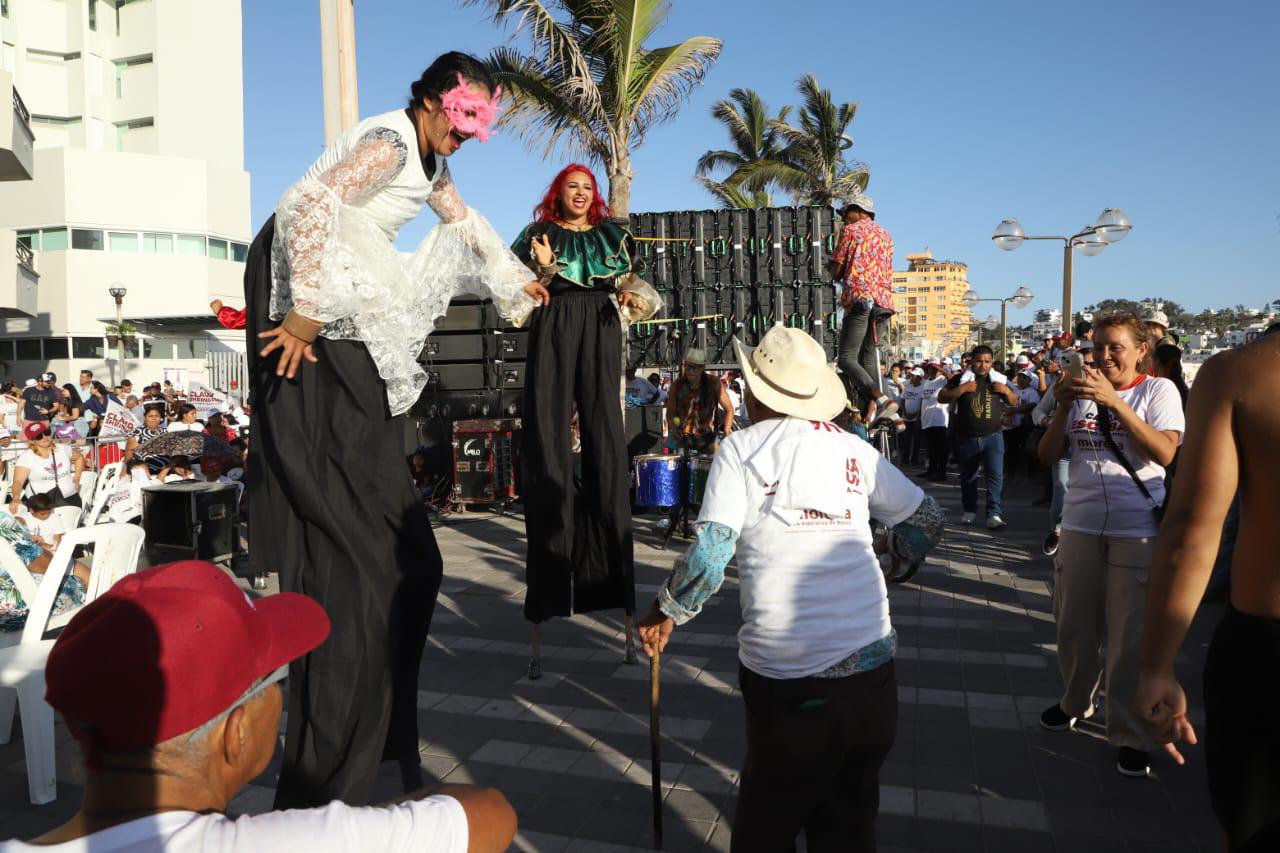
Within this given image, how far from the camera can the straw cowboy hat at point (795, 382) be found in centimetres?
252

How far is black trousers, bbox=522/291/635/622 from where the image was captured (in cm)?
433

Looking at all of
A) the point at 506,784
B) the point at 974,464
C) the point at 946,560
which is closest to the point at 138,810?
the point at 506,784

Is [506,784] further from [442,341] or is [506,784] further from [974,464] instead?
[442,341]

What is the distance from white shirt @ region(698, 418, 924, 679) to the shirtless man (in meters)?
0.70

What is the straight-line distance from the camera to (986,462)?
9.68 m

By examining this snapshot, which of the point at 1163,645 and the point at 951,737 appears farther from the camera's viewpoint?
the point at 951,737

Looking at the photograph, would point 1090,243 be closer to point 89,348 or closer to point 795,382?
point 795,382

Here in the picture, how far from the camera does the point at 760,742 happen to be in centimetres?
235

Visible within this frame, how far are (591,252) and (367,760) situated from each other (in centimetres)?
257

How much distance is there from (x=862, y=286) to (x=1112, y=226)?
11382mm

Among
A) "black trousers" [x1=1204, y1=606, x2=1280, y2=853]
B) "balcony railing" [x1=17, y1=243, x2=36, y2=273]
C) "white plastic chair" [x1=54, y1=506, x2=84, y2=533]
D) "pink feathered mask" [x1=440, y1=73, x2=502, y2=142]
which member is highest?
"balcony railing" [x1=17, y1=243, x2=36, y2=273]

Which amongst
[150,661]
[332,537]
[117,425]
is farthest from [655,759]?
[117,425]

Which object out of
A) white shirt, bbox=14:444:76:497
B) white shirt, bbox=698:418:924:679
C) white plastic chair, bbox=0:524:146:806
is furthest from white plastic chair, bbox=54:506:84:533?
white shirt, bbox=698:418:924:679

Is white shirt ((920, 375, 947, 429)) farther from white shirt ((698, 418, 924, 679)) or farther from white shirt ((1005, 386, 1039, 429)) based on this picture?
white shirt ((698, 418, 924, 679))
